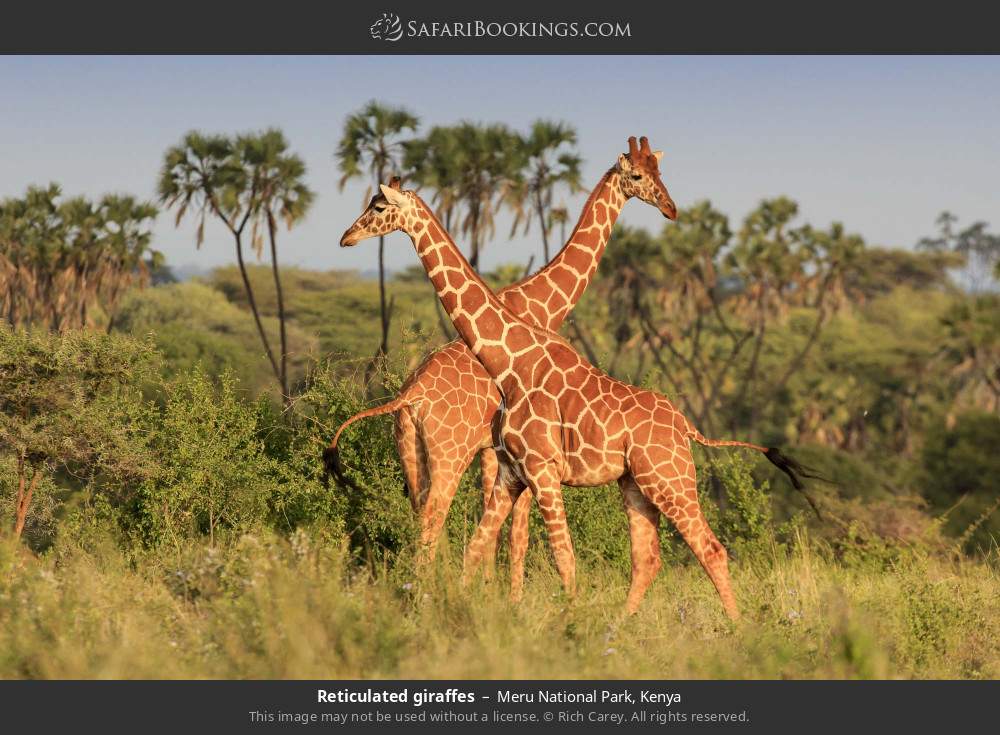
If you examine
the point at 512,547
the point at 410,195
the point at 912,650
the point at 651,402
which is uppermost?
the point at 410,195

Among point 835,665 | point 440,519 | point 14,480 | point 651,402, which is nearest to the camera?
point 835,665

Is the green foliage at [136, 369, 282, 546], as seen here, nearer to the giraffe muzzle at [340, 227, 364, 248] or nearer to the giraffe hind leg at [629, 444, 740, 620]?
the giraffe muzzle at [340, 227, 364, 248]

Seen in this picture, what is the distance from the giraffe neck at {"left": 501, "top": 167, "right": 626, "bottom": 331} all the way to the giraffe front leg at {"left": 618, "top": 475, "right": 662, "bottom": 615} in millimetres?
1821

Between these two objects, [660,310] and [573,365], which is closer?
[573,365]

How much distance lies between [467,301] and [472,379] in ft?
5.17

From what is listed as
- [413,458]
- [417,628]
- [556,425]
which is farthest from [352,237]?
[417,628]

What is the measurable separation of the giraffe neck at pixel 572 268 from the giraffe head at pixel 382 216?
1.51 metres

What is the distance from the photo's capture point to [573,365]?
896cm

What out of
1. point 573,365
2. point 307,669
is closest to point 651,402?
point 573,365

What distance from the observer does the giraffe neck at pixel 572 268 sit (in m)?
10.2

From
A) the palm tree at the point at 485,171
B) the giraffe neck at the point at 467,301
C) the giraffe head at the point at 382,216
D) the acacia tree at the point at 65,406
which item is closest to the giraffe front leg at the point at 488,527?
the giraffe neck at the point at 467,301

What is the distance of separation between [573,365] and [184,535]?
5742 mm
